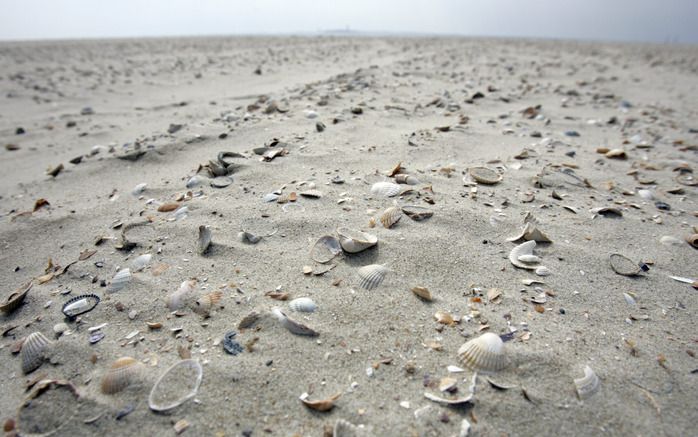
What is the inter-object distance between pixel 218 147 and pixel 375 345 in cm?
A: 325

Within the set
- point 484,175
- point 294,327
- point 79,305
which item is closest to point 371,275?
point 294,327

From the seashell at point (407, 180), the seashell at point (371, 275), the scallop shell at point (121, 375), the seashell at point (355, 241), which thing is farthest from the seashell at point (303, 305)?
the seashell at point (407, 180)

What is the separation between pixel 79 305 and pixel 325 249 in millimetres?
1361

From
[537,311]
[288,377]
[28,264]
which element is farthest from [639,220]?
[28,264]

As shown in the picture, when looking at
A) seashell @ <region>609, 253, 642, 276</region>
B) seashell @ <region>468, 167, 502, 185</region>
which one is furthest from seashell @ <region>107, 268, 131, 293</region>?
seashell @ <region>609, 253, 642, 276</region>

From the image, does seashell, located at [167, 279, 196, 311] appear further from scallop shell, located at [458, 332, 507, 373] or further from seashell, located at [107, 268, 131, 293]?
scallop shell, located at [458, 332, 507, 373]

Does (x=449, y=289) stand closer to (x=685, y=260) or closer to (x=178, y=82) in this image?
(x=685, y=260)

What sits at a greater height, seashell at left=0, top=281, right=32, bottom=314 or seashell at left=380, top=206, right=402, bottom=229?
seashell at left=380, top=206, right=402, bottom=229

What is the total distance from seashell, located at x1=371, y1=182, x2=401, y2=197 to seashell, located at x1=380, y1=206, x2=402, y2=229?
0.93 ft

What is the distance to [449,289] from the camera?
2.18 m

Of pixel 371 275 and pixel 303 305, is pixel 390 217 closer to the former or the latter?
pixel 371 275

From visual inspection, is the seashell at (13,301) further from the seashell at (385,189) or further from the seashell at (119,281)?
the seashell at (385,189)

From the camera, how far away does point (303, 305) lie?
2.05 metres

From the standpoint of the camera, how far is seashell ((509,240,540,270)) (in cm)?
232
